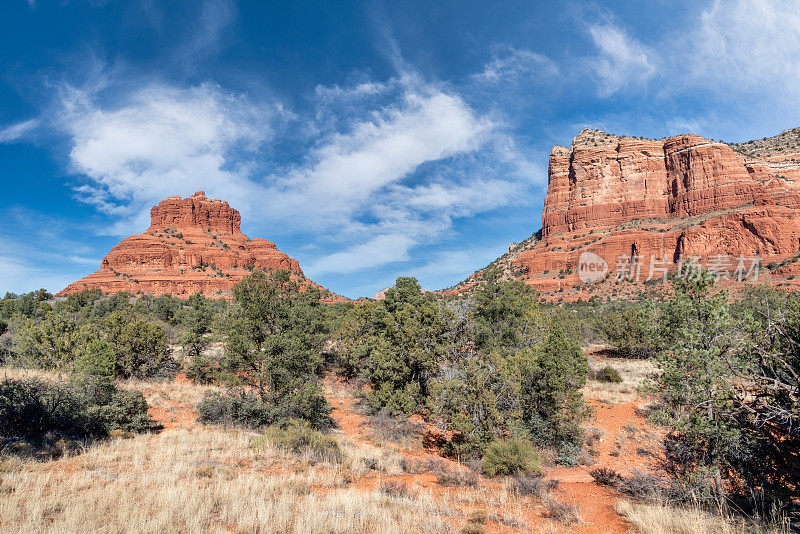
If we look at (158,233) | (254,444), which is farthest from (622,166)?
(158,233)

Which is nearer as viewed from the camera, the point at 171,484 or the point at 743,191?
the point at 171,484

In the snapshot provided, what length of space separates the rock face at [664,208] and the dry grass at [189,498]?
9388cm

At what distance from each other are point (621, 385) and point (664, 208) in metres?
114

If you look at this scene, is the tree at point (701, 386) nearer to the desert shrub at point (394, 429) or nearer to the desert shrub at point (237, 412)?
the desert shrub at point (394, 429)

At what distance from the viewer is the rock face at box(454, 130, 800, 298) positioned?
83.2 metres

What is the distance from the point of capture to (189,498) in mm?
6480

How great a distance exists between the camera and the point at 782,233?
262 ft

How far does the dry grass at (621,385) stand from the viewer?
Result: 71.3 ft

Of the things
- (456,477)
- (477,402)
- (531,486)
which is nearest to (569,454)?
(477,402)

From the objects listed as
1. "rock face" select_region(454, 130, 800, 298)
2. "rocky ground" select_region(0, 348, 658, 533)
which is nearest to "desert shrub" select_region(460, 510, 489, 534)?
"rocky ground" select_region(0, 348, 658, 533)

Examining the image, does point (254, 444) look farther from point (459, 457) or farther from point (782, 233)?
point (782, 233)

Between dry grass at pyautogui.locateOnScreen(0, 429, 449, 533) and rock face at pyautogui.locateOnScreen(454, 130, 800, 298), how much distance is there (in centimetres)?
9388

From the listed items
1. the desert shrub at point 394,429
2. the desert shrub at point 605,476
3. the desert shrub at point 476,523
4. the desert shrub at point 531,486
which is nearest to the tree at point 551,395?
the desert shrub at point 605,476

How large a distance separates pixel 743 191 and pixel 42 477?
13749 cm
